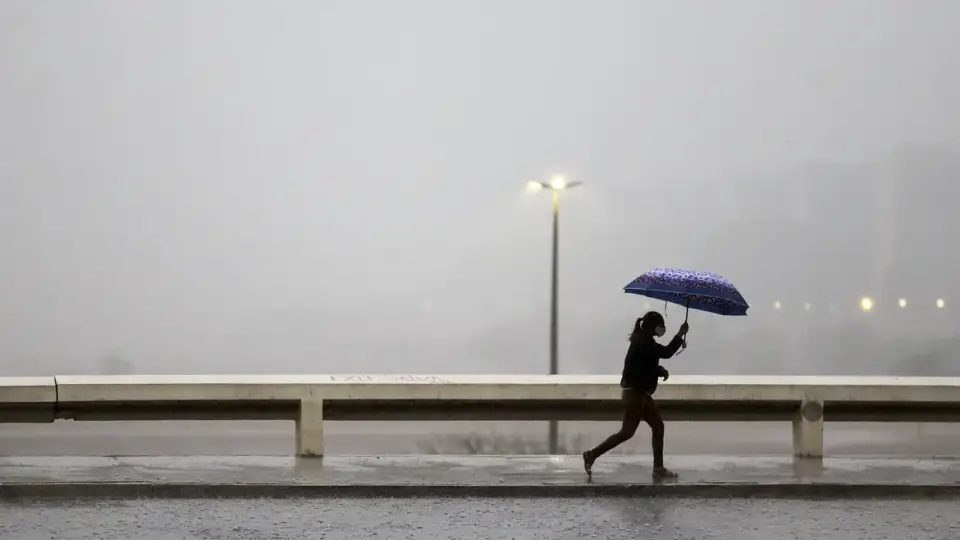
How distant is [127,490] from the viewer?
31.2ft

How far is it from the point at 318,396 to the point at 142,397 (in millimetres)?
1684

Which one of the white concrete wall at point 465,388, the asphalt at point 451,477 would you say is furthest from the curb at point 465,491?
the white concrete wall at point 465,388

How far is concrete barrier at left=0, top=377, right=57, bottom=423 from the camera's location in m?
11.1

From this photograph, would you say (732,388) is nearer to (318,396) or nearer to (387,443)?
(318,396)

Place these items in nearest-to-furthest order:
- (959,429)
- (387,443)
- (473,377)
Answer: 1. (473,377)
2. (387,443)
3. (959,429)

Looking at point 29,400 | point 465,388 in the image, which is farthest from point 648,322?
point 29,400

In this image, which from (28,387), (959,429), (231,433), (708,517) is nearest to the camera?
(708,517)

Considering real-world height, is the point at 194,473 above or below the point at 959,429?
above

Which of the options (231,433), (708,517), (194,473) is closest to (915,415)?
(708,517)

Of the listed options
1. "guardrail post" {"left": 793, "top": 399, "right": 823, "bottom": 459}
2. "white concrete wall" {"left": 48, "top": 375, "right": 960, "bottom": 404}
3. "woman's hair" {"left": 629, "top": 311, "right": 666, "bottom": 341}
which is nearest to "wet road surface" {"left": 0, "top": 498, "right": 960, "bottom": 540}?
"woman's hair" {"left": 629, "top": 311, "right": 666, "bottom": 341}

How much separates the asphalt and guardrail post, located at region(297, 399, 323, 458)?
17 centimetres

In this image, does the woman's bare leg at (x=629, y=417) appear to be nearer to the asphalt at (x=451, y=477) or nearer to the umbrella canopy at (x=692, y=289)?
the asphalt at (x=451, y=477)

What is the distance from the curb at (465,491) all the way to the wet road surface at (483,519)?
250 mm

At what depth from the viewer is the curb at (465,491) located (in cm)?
947
